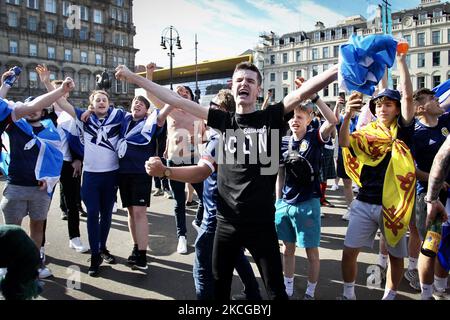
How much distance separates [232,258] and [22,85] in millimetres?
56626

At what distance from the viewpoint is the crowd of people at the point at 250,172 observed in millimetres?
2285

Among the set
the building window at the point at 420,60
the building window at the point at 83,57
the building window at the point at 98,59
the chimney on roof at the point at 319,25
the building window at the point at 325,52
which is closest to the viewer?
the building window at the point at 420,60

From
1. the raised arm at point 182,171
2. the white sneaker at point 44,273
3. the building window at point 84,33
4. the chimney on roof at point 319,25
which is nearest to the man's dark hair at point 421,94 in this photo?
the raised arm at point 182,171

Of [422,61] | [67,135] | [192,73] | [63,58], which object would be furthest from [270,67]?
[67,135]

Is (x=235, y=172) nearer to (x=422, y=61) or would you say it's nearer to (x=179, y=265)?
(x=179, y=265)

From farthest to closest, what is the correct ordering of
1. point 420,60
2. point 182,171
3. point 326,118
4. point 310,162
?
point 420,60 < point 310,162 < point 326,118 < point 182,171

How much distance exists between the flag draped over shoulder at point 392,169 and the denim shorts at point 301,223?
1.73 ft

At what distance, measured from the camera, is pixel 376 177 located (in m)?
3.00

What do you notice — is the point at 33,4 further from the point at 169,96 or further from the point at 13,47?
the point at 169,96

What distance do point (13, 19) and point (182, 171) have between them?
6273 cm


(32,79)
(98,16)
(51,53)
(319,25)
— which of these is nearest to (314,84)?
(32,79)

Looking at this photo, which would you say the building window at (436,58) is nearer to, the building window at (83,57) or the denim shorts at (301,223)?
the denim shorts at (301,223)
